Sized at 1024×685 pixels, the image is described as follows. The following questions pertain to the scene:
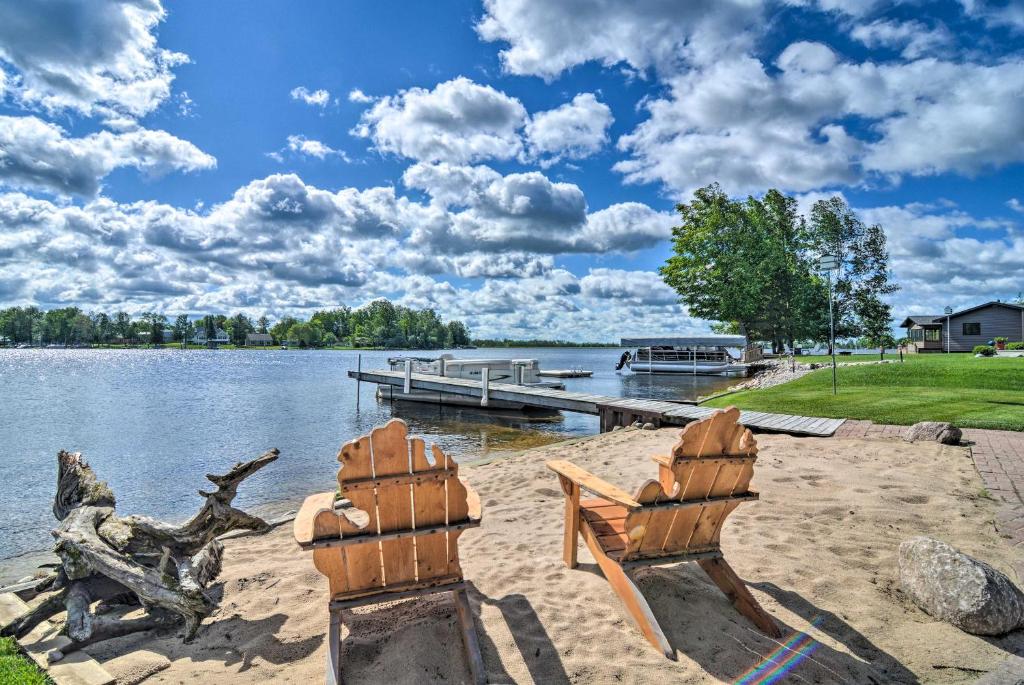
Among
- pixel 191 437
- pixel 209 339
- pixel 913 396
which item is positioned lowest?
pixel 191 437

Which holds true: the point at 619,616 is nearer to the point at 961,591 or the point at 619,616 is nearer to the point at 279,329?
the point at 961,591

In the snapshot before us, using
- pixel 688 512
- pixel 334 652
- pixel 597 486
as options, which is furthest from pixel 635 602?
pixel 334 652

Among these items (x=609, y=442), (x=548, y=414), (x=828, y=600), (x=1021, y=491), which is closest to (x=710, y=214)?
(x=548, y=414)

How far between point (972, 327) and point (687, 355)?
2000cm

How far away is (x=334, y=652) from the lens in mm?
2705

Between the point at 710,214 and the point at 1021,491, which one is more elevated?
the point at 710,214

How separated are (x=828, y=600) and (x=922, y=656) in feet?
2.08

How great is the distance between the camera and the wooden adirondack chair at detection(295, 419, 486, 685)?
2684 millimetres

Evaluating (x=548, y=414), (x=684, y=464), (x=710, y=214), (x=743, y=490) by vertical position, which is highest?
(x=710, y=214)

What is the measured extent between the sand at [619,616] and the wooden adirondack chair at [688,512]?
17 cm

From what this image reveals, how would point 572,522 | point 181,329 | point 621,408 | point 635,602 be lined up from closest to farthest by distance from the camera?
point 635,602 < point 572,522 < point 621,408 < point 181,329

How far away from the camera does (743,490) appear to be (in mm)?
3264

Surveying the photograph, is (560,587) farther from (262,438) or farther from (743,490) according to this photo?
(262,438)

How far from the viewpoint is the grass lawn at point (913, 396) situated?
10086 millimetres
